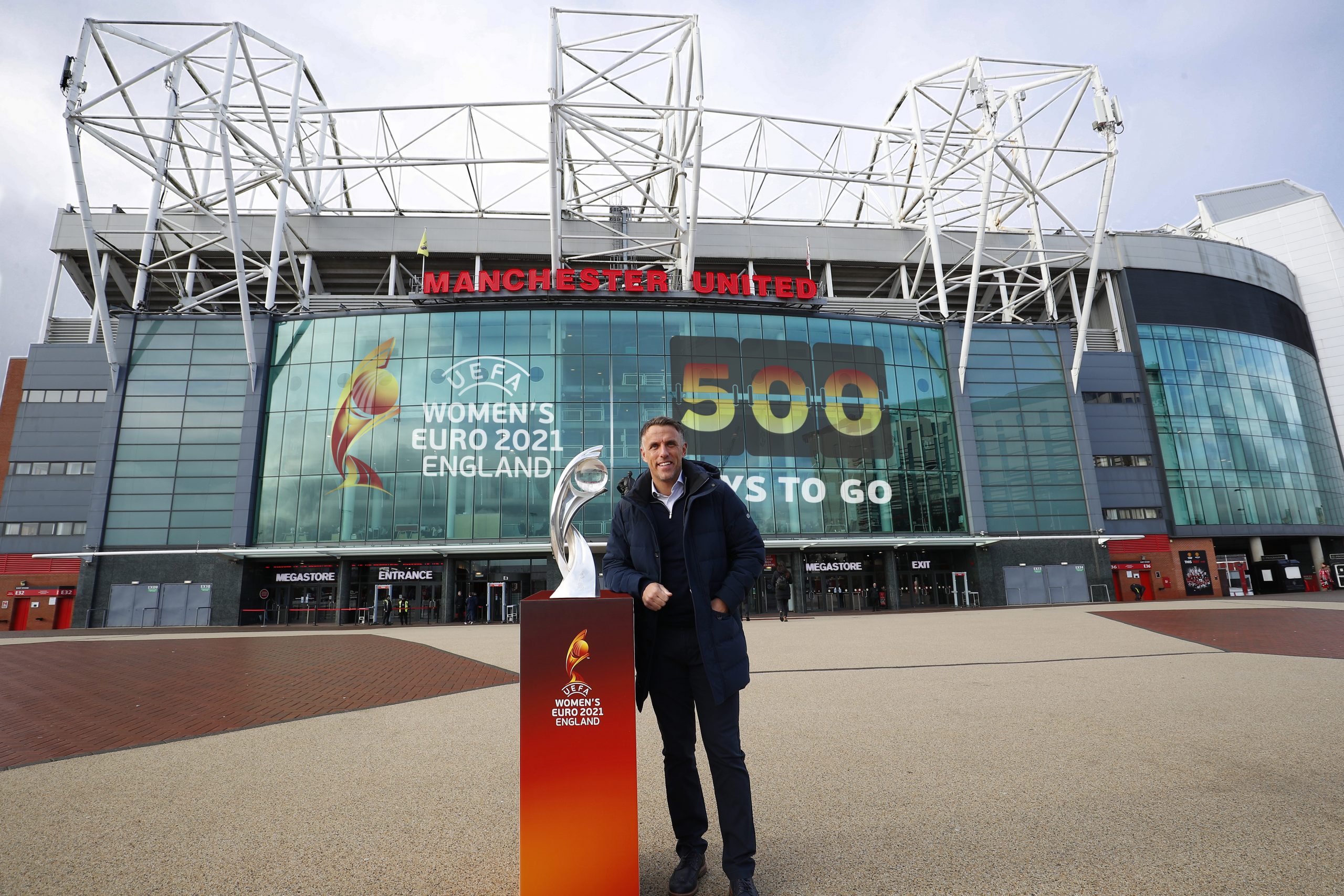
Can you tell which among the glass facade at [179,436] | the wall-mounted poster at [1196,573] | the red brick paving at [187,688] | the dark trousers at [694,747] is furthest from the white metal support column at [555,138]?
the wall-mounted poster at [1196,573]

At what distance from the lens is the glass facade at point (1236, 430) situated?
134ft

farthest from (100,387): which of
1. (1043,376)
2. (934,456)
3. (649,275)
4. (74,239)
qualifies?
(1043,376)

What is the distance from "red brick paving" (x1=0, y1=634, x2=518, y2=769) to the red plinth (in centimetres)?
545

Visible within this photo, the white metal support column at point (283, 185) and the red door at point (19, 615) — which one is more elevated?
the white metal support column at point (283, 185)

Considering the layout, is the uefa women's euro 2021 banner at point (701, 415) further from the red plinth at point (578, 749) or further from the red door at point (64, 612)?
the red plinth at point (578, 749)

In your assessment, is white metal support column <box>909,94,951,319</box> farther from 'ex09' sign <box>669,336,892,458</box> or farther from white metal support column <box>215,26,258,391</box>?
white metal support column <box>215,26,258,391</box>

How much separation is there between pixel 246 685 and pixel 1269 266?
62.8 meters

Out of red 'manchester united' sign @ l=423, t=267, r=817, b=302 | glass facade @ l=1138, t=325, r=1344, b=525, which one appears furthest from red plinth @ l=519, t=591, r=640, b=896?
glass facade @ l=1138, t=325, r=1344, b=525

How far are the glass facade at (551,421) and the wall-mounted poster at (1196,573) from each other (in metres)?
15.2

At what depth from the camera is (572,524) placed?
4.00 m

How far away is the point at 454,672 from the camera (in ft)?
36.7

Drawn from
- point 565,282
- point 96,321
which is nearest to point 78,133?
point 96,321

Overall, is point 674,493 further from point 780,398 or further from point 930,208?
point 930,208

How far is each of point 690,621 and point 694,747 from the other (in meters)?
0.60
